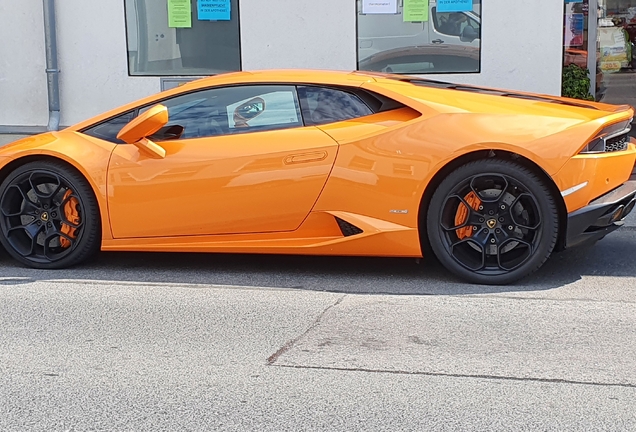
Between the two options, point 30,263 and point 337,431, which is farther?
point 30,263

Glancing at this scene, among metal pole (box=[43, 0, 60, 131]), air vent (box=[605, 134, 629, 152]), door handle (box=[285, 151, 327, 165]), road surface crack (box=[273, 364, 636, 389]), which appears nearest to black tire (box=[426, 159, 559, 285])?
air vent (box=[605, 134, 629, 152])

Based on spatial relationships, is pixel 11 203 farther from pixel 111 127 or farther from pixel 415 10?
pixel 415 10

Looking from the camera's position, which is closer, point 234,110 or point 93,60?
point 234,110

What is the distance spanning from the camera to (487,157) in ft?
18.6

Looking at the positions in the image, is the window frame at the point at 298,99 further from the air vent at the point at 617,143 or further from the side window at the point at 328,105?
the air vent at the point at 617,143

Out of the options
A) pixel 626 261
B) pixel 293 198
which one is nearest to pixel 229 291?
pixel 293 198

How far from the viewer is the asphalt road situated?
3.86m

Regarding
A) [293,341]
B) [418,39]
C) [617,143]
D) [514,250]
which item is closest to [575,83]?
[418,39]

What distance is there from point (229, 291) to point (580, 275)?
7.66 ft

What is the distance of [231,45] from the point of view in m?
10.9

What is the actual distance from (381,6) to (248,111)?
16.1 ft

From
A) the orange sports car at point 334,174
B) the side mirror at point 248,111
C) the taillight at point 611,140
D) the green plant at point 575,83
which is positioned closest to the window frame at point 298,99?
the orange sports car at point 334,174

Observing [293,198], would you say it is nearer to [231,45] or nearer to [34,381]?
[34,381]

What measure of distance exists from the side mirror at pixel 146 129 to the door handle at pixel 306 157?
869 millimetres
